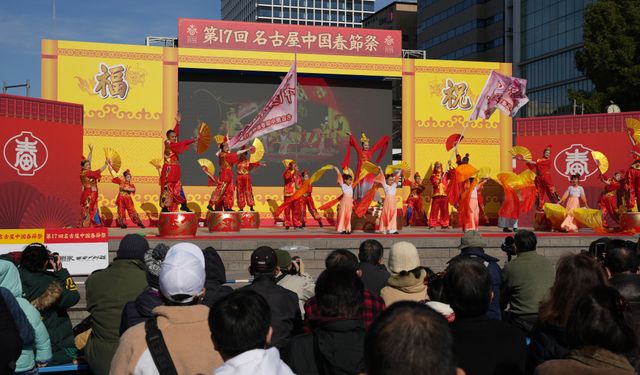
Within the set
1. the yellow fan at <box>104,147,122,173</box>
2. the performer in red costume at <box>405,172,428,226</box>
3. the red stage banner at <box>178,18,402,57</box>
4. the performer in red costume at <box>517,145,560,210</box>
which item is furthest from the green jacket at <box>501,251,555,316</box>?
the red stage banner at <box>178,18,402,57</box>

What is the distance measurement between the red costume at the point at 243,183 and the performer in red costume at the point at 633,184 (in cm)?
789

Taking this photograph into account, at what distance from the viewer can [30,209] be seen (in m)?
12.7

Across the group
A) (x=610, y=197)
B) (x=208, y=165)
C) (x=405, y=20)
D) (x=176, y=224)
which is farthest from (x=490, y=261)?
(x=405, y=20)

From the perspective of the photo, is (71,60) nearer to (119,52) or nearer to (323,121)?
(119,52)

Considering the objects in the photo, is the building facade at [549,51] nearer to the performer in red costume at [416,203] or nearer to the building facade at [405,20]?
the building facade at [405,20]

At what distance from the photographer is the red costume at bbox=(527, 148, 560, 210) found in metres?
15.9

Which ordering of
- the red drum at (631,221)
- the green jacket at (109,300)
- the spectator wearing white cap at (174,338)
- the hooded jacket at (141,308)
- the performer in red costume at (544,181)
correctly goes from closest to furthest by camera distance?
the spectator wearing white cap at (174,338), the hooded jacket at (141,308), the green jacket at (109,300), the red drum at (631,221), the performer in red costume at (544,181)

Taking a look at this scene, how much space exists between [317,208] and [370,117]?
2704 millimetres

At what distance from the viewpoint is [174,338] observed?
2.36 meters

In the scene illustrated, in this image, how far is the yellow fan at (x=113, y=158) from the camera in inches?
598

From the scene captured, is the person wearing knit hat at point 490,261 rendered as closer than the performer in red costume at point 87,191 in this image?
Yes

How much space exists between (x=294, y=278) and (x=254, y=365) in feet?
6.96

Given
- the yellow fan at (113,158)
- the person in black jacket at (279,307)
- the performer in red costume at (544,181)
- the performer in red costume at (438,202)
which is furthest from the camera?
the performer in red costume at (438,202)

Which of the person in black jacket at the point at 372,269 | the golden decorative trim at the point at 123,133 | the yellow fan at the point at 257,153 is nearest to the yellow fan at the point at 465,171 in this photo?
the yellow fan at the point at 257,153
